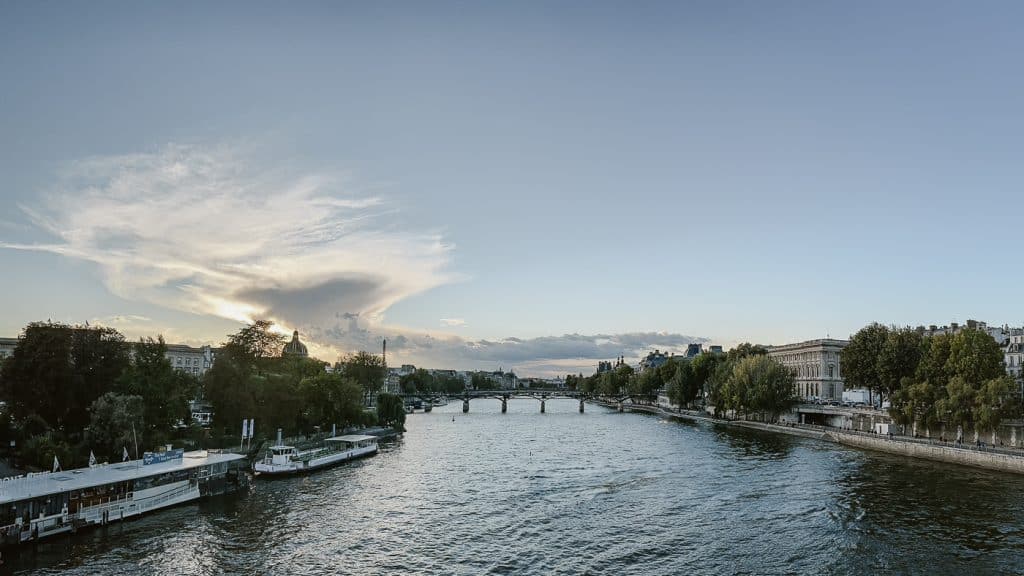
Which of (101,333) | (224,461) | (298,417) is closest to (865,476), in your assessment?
(224,461)

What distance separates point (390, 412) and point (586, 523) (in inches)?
3298

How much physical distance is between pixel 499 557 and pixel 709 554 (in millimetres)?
13553

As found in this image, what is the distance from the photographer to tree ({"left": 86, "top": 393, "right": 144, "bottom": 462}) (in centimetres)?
6194

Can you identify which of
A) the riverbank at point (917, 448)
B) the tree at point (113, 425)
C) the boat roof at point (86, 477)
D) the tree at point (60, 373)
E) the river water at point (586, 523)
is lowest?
the river water at point (586, 523)

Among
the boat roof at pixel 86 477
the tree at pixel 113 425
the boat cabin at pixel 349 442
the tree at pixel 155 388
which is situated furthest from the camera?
the boat cabin at pixel 349 442

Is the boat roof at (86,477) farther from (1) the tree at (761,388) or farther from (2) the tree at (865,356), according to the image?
(1) the tree at (761,388)

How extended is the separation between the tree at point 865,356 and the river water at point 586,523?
119 ft

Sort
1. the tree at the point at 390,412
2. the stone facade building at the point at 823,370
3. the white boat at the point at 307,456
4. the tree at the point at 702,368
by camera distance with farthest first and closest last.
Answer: the tree at the point at 702,368
the stone facade building at the point at 823,370
the tree at the point at 390,412
the white boat at the point at 307,456

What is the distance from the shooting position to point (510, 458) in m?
89.8

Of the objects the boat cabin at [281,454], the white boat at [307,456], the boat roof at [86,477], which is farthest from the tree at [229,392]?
the boat roof at [86,477]

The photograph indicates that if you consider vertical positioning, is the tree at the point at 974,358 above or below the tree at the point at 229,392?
above

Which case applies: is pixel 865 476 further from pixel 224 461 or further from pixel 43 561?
pixel 43 561

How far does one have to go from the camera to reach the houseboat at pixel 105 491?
44375 millimetres

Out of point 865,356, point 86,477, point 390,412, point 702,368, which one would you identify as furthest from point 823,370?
point 86,477
